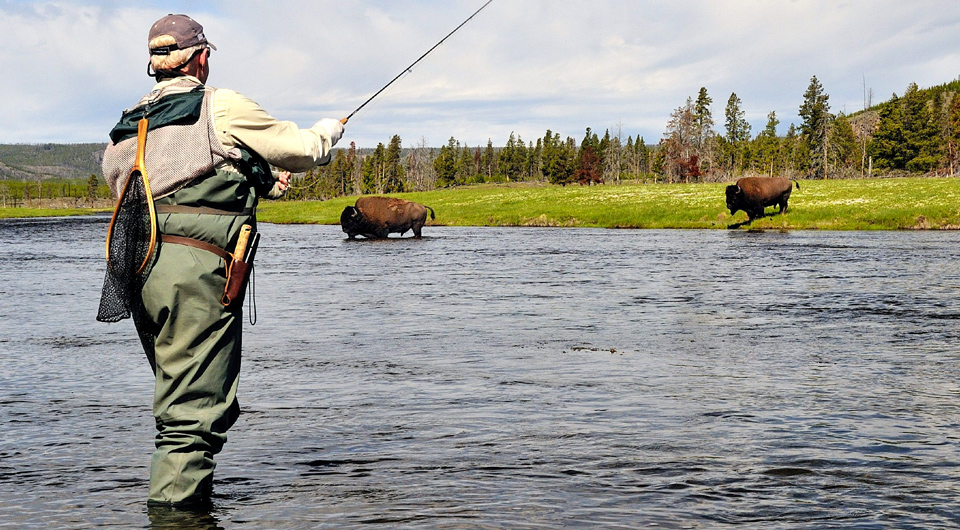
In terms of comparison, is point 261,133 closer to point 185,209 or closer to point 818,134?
point 185,209

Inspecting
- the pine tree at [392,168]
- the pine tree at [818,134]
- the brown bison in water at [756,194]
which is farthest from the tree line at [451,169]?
the brown bison in water at [756,194]

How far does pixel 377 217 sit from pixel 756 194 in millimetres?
18734

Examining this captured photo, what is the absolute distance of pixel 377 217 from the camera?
117 feet

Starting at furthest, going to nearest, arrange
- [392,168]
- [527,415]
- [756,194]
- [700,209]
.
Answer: [392,168] → [700,209] → [756,194] → [527,415]

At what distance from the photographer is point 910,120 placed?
11450 centimetres

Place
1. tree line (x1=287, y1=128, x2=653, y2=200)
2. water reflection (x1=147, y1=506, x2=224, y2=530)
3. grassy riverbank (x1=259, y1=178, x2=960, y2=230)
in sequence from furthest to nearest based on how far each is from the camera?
tree line (x1=287, y1=128, x2=653, y2=200) < grassy riverbank (x1=259, y1=178, x2=960, y2=230) < water reflection (x1=147, y1=506, x2=224, y2=530)

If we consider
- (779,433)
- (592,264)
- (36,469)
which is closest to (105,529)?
(36,469)

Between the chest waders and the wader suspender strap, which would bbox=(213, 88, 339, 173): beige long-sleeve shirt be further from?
the wader suspender strap

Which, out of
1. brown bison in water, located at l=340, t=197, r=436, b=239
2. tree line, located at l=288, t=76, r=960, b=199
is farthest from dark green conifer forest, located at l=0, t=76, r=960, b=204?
brown bison in water, located at l=340, t=197, r=436, b=239

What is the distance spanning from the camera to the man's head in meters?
4.19

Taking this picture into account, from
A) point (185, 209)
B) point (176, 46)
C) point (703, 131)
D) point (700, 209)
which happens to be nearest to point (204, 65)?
point (176, 46)

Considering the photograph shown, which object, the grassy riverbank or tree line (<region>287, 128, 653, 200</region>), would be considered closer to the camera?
the grassy riverbank

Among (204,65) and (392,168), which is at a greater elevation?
(392,168)

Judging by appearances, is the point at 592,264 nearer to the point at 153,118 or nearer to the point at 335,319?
the point at 335,319
